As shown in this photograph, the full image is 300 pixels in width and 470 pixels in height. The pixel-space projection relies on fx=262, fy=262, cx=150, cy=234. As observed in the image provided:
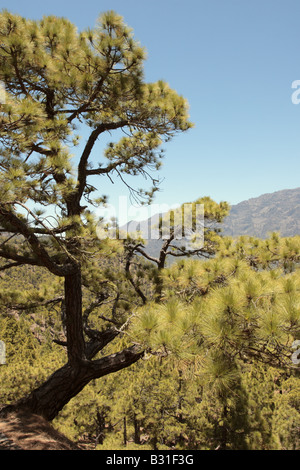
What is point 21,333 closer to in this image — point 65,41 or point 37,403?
point 37,403

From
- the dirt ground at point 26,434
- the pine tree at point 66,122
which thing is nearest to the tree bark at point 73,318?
the pine tree at point 66,122

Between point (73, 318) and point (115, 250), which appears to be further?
point (73, 318)

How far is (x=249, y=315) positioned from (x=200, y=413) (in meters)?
9.09

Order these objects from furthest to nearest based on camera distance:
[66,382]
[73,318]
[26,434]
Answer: [73,318]
[66,382]
[26,434]

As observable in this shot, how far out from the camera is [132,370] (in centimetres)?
1059

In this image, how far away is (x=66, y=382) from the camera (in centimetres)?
355

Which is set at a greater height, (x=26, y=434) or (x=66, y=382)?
(x=66, y=382)

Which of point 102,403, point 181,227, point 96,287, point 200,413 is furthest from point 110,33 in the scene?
point 102,403

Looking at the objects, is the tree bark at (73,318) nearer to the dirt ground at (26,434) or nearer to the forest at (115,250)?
the forest at (115,250)

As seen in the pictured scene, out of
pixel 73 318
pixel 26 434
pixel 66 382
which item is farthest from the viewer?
pixel 73 318

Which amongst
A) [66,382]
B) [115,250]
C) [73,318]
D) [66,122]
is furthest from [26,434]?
[66,122]

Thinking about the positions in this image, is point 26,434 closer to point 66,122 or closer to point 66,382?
point 66,382

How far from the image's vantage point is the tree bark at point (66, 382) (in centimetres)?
352

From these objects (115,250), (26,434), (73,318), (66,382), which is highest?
(115,250)
